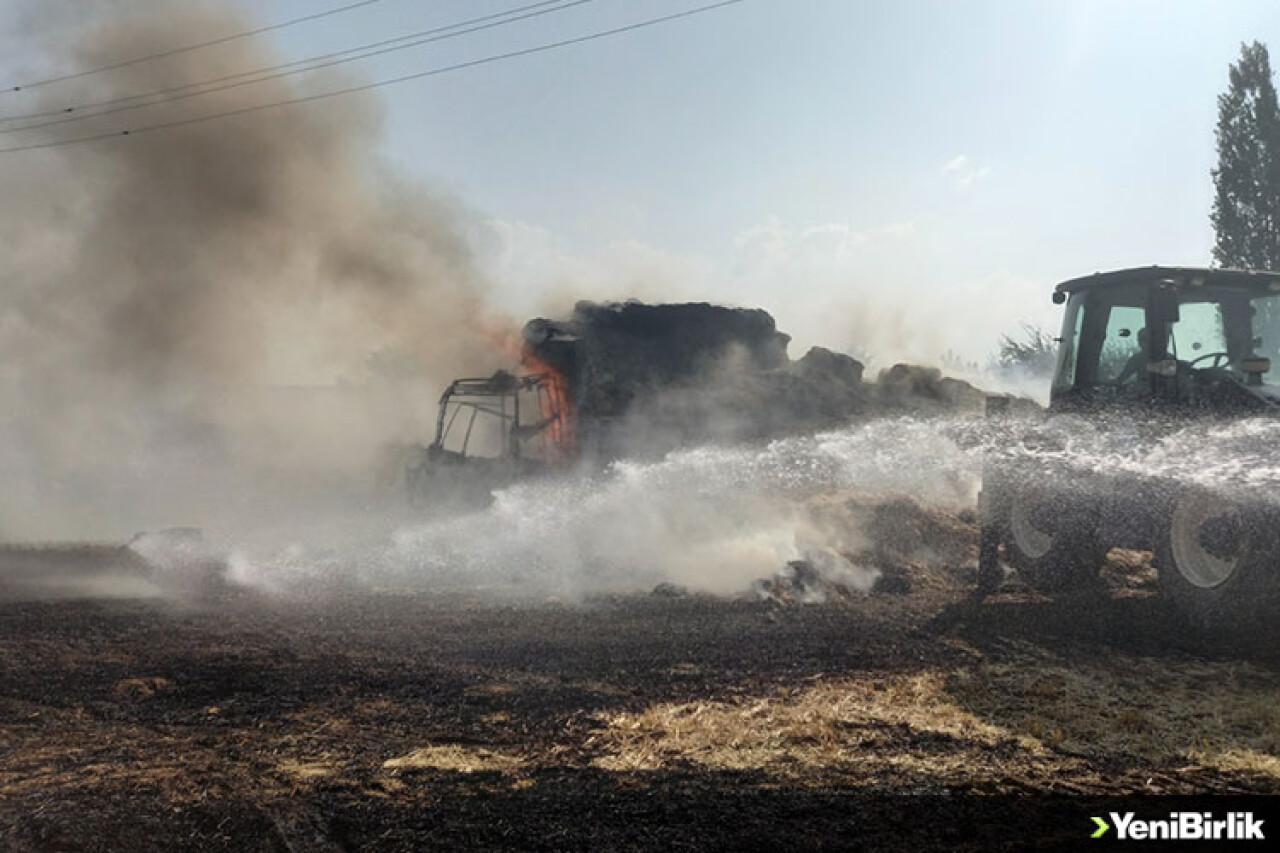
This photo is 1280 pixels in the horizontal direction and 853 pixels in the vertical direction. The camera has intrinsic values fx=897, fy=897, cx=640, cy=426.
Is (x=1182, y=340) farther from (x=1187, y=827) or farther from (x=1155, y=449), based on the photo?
(x=1187, y=827)

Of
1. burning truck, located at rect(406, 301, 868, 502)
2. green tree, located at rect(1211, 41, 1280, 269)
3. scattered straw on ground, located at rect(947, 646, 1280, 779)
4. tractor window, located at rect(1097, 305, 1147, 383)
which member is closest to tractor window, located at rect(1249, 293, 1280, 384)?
tractor window, located at rect(1097, 305, 1147, 383)

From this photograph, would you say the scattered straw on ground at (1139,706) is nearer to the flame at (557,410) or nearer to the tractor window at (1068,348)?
the tractor window at (1068,348)

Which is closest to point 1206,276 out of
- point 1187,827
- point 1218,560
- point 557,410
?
point 1218,560

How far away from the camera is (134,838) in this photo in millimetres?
4223

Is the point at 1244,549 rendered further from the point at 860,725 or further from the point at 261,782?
the point at 261,782

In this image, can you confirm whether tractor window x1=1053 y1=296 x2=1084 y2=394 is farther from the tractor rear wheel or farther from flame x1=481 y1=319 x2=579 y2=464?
flame x1=481 y1=319 x2=579 y2=464

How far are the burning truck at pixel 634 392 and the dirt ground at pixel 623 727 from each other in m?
7.61

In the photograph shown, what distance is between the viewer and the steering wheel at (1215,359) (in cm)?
826

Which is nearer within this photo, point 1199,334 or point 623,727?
point 623,727

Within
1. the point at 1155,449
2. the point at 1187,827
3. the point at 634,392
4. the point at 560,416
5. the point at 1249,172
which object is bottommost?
the point at 1187,827

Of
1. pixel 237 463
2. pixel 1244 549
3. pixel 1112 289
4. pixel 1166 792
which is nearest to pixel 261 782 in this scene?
pixel 1166 792

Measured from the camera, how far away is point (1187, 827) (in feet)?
13.4

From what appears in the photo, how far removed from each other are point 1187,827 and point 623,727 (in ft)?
10.1

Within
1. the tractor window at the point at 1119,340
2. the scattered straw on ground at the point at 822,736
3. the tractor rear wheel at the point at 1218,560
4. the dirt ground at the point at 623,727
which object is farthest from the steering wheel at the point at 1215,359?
the scattered straw on ground at the point at 822,736
